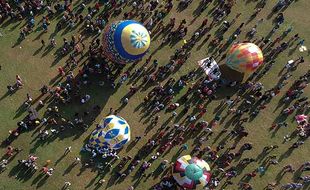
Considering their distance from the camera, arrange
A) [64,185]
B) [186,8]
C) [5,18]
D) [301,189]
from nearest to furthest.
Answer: [64,185] < [301,189] < [5,18] < [186,8]

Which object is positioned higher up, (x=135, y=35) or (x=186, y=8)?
(x=186, y=8)

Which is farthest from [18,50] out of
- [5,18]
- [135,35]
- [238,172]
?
[238,172]

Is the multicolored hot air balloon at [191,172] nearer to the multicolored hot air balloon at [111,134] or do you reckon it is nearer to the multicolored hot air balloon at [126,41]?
the multicolored hot air balloon at [111,134]

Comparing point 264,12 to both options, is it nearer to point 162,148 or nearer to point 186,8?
point 186,8

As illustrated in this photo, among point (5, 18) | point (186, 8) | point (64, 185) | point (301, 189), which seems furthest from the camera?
point (186, 8)

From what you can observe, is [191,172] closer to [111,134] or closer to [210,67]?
[111,134]

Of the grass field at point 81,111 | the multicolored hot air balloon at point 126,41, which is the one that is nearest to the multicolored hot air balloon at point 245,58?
the grass field at point 81,111

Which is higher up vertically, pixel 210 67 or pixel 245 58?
→ pixel 245 58

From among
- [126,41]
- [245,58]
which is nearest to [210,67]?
[245,58]
